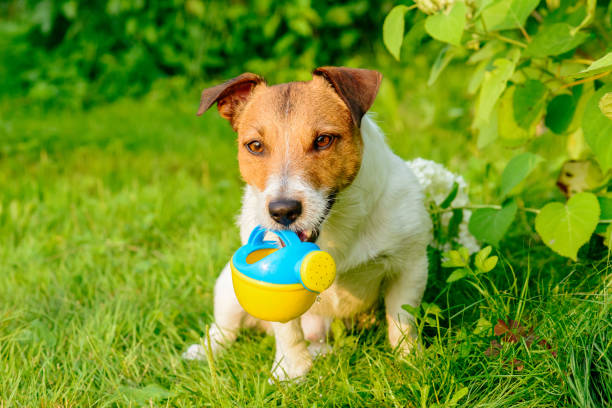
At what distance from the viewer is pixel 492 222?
2.95 meters

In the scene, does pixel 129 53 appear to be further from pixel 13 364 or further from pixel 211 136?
pixel 13 364

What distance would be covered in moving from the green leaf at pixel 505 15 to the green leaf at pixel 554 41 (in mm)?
113

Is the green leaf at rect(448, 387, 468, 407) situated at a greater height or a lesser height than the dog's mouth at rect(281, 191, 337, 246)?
lesser

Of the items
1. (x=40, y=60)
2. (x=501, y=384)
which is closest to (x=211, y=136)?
(x=40, y=60)

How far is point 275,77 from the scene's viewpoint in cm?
759

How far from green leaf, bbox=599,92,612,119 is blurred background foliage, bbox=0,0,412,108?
18.1ft

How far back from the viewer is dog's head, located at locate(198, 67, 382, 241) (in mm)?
2490

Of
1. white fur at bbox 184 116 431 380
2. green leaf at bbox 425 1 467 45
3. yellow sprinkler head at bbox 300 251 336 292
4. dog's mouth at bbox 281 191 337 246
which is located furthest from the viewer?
white fur at bbox 184 116 431 380

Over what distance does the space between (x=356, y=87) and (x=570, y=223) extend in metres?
1.13

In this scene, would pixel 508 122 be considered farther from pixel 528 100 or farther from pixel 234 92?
pixel 234 92

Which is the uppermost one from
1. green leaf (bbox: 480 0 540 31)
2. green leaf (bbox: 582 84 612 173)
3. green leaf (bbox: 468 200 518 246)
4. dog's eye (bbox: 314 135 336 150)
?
green leaf (bbox: 480 0 540 31)

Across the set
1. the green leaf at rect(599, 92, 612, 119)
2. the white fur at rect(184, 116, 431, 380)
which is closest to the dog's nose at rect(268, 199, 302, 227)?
the white fur at rect(184, 116, 431, 380)

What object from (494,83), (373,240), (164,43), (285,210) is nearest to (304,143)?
(285,210)

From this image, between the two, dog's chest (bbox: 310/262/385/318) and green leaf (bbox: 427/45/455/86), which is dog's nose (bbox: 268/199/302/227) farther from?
green leaf (bbox: 427/45/455/86)
